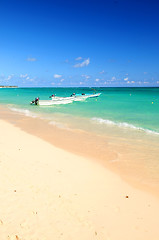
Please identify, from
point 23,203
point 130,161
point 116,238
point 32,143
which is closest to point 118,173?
→ point 130,161

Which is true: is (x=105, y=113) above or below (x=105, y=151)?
above

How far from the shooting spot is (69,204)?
4.92m

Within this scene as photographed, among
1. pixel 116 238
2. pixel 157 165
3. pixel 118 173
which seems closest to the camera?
pixel 116 238

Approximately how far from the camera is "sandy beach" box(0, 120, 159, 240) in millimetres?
4031

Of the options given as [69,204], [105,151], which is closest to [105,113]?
[105,151]

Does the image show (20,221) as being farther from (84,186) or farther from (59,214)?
(84,186)

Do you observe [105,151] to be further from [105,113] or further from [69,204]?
[105,113]

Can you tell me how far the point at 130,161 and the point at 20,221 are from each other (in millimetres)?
5535

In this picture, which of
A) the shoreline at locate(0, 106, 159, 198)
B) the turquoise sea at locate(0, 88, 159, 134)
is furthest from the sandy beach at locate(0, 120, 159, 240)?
the turquoise sea at locate(0, 88, 159, 134)

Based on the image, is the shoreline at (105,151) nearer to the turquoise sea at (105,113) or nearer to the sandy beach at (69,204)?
the sandy beach at (69,204)

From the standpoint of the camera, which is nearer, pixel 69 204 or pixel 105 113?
pixel 69 204

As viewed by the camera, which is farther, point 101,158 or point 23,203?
point 101,158

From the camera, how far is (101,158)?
8.73 metres

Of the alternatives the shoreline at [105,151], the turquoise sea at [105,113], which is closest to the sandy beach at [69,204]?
the shoreline at [105,151]
